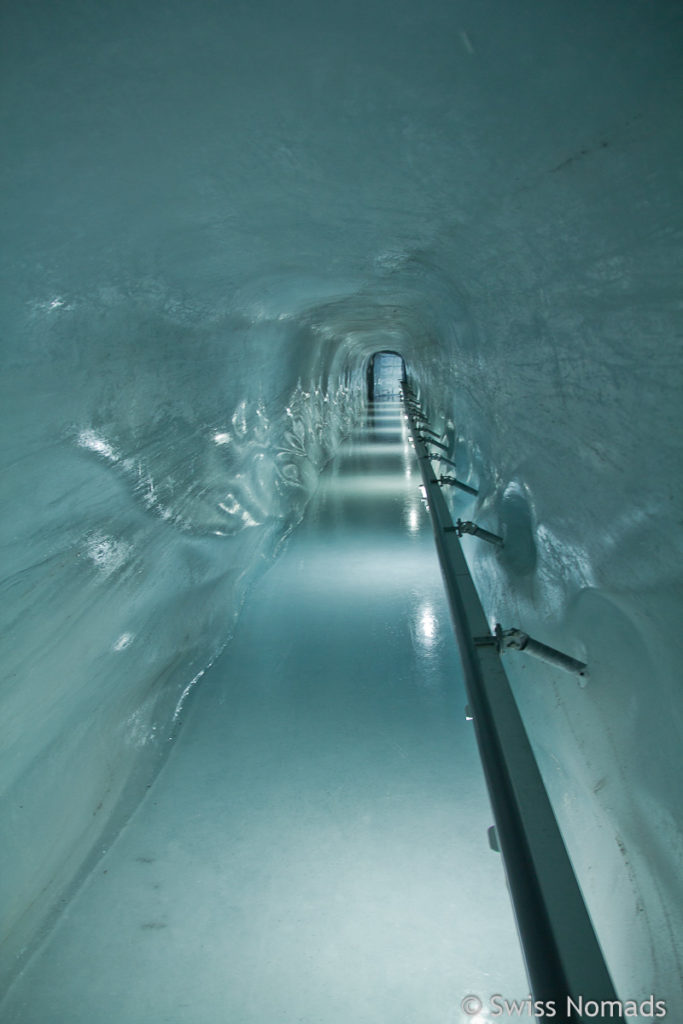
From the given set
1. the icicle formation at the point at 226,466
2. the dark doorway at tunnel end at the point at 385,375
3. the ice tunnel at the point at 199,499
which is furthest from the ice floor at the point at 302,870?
the dark doorway at tunnel end at the point at 385,375

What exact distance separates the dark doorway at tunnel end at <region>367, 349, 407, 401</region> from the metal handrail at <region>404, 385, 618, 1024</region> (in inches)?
1153

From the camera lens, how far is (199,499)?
4617 mm

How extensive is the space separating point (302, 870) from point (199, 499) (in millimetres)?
2622

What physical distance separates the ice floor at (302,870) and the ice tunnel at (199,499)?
0.02 metres

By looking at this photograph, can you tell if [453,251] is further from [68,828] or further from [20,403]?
[68,828]

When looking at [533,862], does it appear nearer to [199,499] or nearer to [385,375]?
[199,499]

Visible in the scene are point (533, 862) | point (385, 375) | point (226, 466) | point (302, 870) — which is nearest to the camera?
point (533, 862)

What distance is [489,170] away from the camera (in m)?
2.27

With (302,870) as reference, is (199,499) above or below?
above

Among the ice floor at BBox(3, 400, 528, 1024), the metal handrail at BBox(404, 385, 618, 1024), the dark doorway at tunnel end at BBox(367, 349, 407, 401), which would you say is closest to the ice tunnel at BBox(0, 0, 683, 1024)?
the ice floor at BBox(3, 400, 528, 1024)

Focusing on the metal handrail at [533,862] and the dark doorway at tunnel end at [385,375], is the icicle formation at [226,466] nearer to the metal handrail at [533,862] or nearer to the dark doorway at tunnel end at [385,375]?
the metal handrail at [533,862]

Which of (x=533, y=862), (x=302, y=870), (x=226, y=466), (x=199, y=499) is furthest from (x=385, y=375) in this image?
(x=533, y=862)

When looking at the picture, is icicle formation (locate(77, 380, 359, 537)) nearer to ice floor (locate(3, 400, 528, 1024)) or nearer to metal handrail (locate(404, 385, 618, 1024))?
ice floor (locate(3, 400, 528, 1024))

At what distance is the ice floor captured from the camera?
2.27 meters
